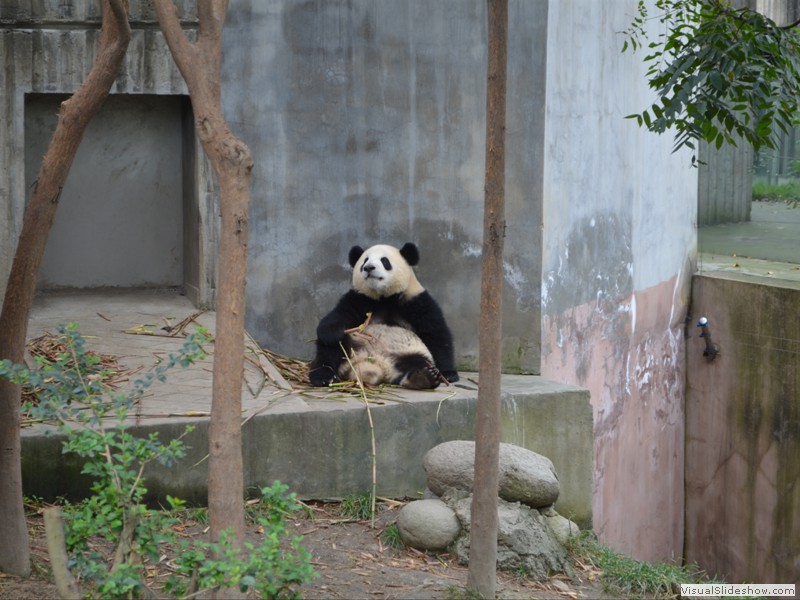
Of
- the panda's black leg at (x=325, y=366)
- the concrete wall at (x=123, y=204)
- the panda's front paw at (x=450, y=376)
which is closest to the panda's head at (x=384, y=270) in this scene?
the panda's black leg at (x=325, y=366)

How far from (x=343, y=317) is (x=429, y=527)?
206 cm

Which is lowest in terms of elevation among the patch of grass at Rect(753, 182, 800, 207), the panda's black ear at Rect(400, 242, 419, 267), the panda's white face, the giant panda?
the giant panda

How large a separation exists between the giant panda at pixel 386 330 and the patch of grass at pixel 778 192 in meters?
6.49

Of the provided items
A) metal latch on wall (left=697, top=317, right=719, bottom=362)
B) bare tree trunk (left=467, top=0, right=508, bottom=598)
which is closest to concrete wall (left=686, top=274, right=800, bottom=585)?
metal latch on wall (left=697, top=317, right=719, bottom=362)

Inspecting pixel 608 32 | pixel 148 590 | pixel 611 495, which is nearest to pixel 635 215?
pixel 608 32

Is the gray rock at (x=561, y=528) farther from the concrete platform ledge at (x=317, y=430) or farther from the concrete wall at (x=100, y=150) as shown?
the concrete wall at (x=100, y=150)

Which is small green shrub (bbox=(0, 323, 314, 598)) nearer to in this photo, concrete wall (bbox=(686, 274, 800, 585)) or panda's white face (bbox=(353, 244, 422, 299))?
panda's white face (bbox=(353, 244, 422, 299))

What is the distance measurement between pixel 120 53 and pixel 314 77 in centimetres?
336

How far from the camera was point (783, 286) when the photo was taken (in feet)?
32.1

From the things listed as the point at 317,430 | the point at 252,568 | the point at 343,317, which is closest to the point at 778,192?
the point at 343,317

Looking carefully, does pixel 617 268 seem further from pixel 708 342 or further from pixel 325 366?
pixel 325 366

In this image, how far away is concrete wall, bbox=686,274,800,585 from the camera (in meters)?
9.61

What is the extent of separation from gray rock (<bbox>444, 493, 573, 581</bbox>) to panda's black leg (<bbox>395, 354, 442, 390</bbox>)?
48.2 inches

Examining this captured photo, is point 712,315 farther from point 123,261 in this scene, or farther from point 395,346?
point 123,261
